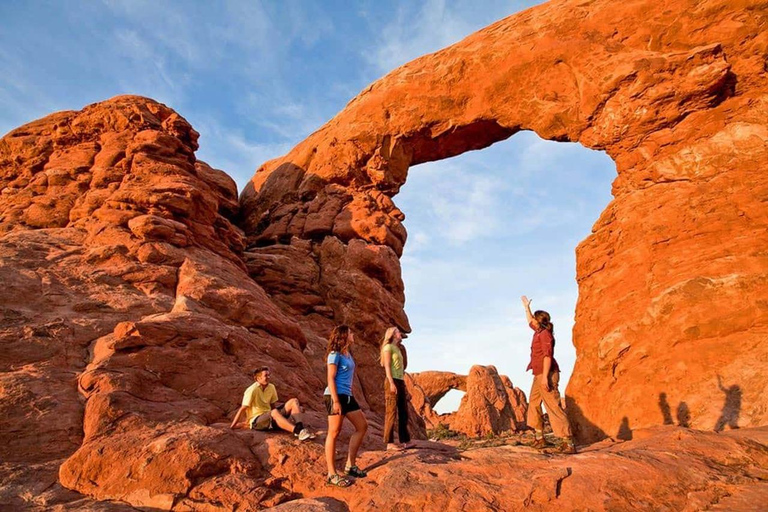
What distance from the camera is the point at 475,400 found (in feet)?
123

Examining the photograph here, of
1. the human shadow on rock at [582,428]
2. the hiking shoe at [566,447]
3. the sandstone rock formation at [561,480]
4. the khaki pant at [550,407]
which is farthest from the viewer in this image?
the human shadow on rock at [582,428]

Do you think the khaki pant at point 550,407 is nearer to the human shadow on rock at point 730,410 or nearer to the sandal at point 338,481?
the sandal at point 338,481

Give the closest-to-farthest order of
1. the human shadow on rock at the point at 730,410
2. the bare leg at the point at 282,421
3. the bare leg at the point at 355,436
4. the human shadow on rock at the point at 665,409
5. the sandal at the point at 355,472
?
the sandal at the point at 355,472 → the bare leg at the point at 355,436 → the bare leg at the point at 282,421 → the human shadow on rock at the point at 730,410 → the human shadow on rock at the point at 665,409

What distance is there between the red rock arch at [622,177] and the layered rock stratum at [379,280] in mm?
63

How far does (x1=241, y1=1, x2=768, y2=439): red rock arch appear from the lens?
1105cm

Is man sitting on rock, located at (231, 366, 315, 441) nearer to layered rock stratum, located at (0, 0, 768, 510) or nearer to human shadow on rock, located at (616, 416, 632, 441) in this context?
layered rock stratum, located at (0, 0, 768, 510)

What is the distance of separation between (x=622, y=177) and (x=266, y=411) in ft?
39.0

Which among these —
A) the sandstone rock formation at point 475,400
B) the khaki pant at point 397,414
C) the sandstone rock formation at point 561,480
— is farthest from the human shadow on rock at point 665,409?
the sandstone rock formation at point 475,400

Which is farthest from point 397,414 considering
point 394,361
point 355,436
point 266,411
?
point 266,411

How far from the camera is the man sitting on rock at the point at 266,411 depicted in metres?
7.68

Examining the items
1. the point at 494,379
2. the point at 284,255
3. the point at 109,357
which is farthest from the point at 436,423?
the point at 109,357

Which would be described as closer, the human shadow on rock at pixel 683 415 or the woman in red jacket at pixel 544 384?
the woman in red jacket at pixel 544 384

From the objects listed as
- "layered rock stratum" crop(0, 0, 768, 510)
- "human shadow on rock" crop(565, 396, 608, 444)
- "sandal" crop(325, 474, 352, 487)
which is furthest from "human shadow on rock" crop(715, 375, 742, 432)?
"sandal" crop(325, 474, 352, 487)

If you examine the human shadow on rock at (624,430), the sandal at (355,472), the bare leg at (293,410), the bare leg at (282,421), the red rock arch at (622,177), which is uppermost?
the red rock arch at (622,177)
